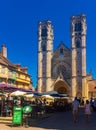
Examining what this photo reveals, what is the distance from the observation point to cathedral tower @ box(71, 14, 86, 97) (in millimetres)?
88438

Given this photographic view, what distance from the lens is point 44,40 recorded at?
9694cm

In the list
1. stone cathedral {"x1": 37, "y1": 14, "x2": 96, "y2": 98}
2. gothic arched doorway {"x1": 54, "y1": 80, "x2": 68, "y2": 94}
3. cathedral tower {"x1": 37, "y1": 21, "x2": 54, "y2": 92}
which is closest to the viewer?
stone cathedral {"x1": 37, "y1": 14, "x2": 96, "y2": 98}

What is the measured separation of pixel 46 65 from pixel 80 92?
12.4 m

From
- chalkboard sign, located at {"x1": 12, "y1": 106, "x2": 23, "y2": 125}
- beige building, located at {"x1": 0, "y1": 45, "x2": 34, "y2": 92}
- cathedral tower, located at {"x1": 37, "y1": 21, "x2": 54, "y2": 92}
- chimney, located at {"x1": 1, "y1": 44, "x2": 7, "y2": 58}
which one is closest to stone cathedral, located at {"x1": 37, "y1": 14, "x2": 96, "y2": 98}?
cathedral tower, located at {"x1": 37, "y1": 21, "x2": 54, "y2": 92}

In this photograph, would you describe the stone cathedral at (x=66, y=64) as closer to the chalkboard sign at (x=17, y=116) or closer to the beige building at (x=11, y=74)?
the beige building at (x=11, y=74)

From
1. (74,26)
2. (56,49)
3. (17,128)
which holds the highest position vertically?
(74,26)

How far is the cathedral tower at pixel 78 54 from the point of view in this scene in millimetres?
88438

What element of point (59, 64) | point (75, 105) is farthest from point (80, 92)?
point (75, 105)

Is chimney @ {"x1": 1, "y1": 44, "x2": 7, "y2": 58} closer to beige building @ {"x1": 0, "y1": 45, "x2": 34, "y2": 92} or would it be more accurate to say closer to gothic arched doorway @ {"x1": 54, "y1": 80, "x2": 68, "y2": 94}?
beige building @ {"x1": 0, "y1": 45, "x2": 34, "y2": 92}

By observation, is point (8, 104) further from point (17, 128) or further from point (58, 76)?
point (58, 76)

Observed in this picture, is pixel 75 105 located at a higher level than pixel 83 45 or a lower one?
lower

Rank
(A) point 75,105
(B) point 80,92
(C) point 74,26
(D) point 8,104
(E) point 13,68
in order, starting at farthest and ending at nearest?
(C) point 74,26, (B) point 80,92, (E) point 13,68, (D) point 8,104, (A) point 75,105

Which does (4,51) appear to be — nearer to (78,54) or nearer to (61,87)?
(61,87)

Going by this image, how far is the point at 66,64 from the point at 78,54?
4.62m
